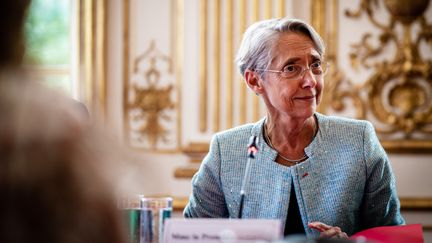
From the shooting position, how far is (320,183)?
2625 millimetres

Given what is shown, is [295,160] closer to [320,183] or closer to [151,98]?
[320,183]

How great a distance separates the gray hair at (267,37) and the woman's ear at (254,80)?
0.09 ft

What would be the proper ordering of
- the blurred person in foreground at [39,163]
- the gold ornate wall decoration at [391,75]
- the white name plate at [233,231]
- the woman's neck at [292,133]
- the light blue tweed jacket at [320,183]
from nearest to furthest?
1. the blurred person in foreground at [39,163]
2. the white name plate at [233,231]
3. the light blue tweed jacket at [320,183]
4. the woman's neck at [292,133]
5. the gold ornate wall decoration at [391,75]

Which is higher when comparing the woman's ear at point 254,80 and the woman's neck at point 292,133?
the woman's ear at point 254,80

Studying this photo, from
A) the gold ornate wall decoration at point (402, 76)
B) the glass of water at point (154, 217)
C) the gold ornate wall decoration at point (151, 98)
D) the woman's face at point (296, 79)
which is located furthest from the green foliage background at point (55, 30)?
the glass of water at point (154, 217)

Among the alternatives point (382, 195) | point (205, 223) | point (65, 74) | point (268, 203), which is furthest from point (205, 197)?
point (65, 74)

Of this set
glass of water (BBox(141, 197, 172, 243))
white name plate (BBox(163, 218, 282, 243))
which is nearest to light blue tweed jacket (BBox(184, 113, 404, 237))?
glass of water (BBox(141, 197, 172, 243))

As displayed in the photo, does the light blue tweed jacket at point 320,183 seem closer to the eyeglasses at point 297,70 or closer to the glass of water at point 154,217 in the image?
the eyeglasses at point 297,70

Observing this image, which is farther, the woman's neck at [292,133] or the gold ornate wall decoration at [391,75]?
the gold ornate wall decoration at [391,75]

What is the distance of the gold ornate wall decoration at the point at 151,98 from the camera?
15.0ft

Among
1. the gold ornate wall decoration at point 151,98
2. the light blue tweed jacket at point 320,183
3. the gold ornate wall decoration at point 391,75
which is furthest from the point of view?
the gold ornate wall decoration at point 151,98

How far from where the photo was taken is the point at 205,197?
2.71m

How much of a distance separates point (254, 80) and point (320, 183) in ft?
1.71

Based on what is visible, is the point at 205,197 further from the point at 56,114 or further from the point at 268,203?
the point at 56,114
